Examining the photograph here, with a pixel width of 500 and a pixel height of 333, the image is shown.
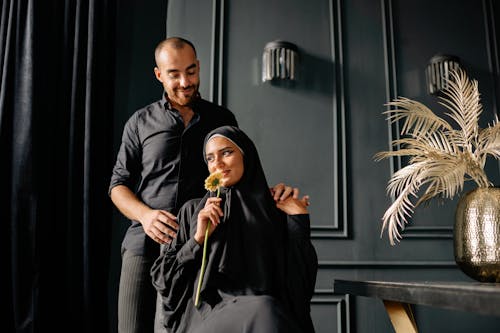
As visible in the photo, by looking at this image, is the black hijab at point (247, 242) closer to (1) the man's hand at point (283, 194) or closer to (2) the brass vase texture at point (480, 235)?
(1) the man's hand at point (283, 194)

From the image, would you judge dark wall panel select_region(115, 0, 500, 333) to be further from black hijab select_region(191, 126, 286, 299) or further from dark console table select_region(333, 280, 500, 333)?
black hijab select_region(191, 126, 286, 299)

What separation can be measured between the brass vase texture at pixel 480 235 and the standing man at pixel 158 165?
0.88m

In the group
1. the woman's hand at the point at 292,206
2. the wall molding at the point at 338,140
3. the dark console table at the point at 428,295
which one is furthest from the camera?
the wall molding at the point at 338,140

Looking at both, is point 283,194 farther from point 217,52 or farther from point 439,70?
point 439,70

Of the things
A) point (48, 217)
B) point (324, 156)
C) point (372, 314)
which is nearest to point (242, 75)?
point (324, 156)

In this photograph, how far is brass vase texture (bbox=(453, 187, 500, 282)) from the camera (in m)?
1.40

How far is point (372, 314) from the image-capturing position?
92.5 inches

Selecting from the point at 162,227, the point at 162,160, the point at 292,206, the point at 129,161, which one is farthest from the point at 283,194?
the point at 129,161

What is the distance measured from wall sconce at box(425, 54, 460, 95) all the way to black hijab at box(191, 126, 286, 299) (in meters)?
1.50

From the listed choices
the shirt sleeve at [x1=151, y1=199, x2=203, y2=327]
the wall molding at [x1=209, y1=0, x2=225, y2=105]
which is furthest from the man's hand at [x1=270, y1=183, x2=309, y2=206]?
the wall molding at [x1=209, y1=0, x2=225, y2=105]

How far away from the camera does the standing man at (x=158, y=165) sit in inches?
65.9

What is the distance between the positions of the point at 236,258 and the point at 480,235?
0.72 metres

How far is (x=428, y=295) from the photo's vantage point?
1.18m

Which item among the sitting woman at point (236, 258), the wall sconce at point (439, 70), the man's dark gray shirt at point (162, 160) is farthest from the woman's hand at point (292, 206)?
the wall sconce at point (439, 70)
